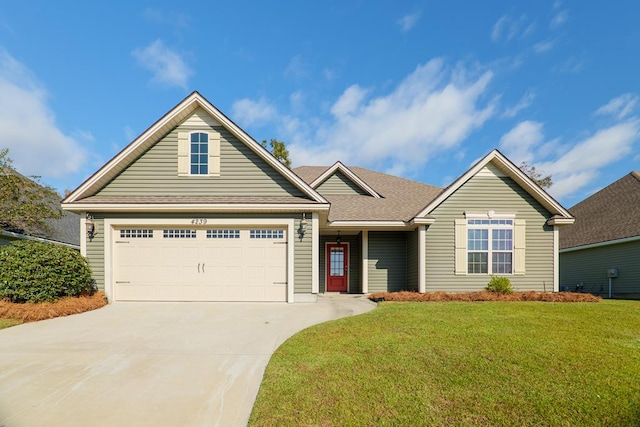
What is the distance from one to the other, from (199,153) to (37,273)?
5294 mm

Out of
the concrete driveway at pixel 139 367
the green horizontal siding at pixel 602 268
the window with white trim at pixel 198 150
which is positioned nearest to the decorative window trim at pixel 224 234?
the window with white trim at pixel 198 150

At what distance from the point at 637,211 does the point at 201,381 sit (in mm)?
18276

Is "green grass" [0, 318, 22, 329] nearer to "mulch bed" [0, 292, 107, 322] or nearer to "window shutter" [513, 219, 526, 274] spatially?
"mulch bed" [0, 292, 107, 322]

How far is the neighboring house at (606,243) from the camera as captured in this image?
14.1m

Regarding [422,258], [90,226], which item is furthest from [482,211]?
[90,226]

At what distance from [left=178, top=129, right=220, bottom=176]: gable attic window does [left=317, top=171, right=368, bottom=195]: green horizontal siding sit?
5480mm

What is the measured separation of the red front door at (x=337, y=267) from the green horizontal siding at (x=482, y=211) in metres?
3.60

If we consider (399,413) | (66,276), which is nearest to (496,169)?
(399,413)

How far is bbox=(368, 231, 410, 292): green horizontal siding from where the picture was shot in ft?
45.8

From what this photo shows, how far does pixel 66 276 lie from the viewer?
927 centimetres

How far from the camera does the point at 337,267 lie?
14883 mm

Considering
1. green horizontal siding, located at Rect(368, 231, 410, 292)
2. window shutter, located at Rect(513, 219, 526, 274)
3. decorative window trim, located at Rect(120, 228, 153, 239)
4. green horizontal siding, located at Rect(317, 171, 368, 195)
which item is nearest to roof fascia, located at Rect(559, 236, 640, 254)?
window shutter, located at Rect(513, 219, 526, 274)

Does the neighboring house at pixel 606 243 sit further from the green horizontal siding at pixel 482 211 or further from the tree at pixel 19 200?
the tree at pixel 19 200

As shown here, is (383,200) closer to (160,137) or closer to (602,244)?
(160,137)
